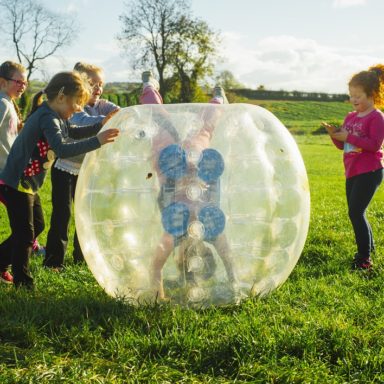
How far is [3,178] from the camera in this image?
4.12 meters

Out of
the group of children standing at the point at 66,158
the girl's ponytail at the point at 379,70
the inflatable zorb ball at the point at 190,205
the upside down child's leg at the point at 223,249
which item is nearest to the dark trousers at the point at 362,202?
the group of children standing at the point at 66,158

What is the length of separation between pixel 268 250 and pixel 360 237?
5.44 ft

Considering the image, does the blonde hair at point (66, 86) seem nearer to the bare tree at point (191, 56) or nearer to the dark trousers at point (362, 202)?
the dark trousers at point (362, 202)

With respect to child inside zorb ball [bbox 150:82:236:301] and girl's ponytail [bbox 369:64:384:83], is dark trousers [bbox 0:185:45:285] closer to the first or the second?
child inside zorb ball [bbox 150:82:236:301]

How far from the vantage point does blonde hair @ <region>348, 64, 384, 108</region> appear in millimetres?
4969

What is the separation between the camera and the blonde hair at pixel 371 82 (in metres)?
4.97

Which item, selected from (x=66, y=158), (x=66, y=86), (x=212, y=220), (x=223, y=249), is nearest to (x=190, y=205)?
(x=212, y=220)

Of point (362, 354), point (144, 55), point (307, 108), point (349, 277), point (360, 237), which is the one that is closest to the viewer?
point (362, 354)

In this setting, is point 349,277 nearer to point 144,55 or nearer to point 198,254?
point 198,254

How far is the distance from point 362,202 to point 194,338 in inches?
98.0

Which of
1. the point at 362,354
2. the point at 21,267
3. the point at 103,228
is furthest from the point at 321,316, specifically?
the point at 21,267

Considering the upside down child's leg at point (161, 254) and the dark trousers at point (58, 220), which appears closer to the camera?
the upside down child's leg at point (161, 254)

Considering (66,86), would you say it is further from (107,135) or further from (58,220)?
(58,220)

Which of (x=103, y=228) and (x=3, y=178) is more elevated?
(x=3, y=178)
